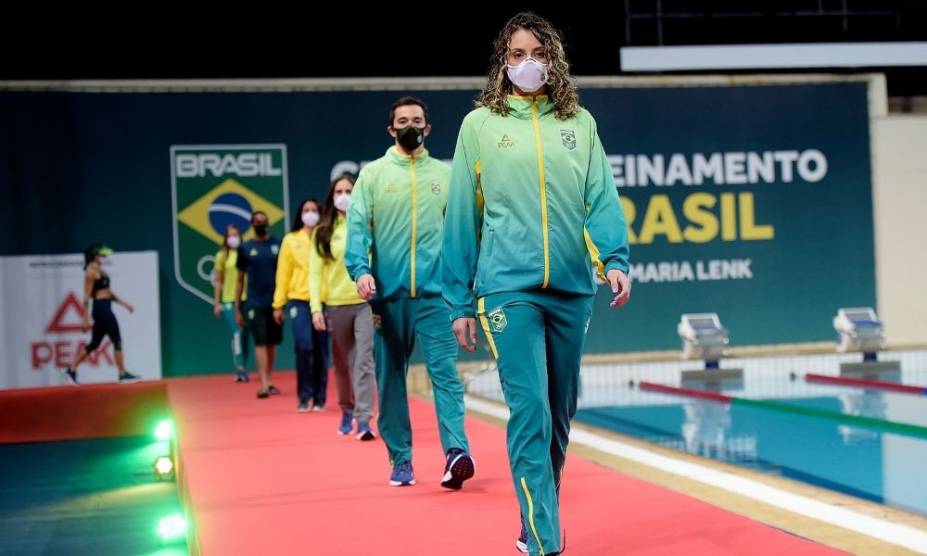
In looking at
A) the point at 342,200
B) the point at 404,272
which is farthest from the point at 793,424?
the point at 404,272

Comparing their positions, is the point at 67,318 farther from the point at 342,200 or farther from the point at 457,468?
the point at 457,468

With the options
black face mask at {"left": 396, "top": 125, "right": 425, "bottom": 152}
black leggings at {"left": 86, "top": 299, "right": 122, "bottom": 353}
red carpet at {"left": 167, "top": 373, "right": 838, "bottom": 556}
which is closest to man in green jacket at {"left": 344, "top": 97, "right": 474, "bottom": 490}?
black face mask at {"left": 396, "top": 125, "right": 425, "bottom": 152}

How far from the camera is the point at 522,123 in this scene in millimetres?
3037

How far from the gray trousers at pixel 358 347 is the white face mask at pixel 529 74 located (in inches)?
117

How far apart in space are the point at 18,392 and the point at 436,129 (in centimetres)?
564

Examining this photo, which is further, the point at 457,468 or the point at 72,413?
the point at 72,413

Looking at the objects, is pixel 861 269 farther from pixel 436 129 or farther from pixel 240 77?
pixel 240 77

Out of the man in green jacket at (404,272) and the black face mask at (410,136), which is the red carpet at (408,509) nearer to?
the man in green jacket at (404,272)

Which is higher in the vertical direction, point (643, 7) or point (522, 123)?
point (643, 7)

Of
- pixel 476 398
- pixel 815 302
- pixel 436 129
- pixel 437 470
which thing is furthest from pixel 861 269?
pixel 437 470

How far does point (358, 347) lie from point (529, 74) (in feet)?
10.3

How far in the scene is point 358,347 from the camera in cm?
591

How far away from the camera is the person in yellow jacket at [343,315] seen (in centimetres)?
594

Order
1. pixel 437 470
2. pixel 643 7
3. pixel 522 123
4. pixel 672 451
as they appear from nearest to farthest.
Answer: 1. pixel 522 123
2. pixel 437 470
3. pixel 672 451
4. pixel 643 7
